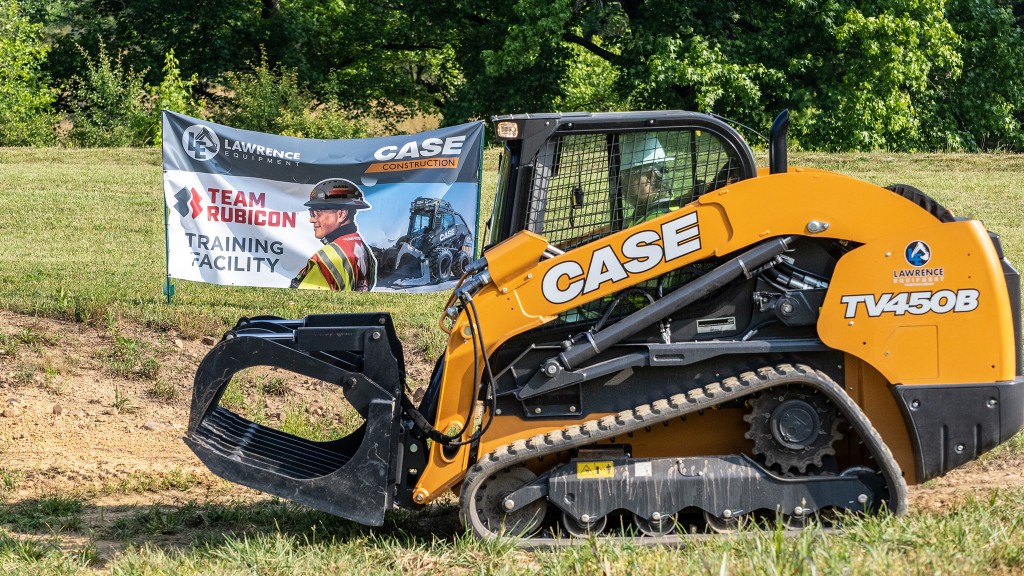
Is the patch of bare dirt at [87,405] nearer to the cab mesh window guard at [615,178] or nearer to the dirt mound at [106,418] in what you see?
the dirt mound at [106,418]

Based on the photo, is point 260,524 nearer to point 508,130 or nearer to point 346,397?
point 346,397

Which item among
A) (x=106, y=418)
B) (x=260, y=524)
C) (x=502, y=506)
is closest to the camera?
(x=502, y=506)

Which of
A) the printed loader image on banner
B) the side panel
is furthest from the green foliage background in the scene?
the side panel

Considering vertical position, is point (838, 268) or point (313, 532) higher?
point (838, 268)

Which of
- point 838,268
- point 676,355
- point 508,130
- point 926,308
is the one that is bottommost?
point 676,355

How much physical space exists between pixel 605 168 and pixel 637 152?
18 centimetres

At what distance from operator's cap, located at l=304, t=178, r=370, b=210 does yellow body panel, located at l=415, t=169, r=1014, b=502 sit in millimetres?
4764

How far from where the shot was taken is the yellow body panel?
5398 millimetres

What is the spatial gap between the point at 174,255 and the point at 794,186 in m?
6.42

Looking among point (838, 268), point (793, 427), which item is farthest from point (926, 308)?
point (793, 427)

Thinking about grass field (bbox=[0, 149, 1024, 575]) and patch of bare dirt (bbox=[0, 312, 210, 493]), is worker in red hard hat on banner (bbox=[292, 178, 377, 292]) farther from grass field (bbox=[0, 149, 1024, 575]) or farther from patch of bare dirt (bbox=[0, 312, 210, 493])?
patch of bare dirt (bbox=[0, 312, 210, 493])

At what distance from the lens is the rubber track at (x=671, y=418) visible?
539 cm

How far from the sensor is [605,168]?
5.75 meters

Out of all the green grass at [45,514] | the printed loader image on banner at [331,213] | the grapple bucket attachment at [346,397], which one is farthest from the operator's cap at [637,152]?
the printed loader image on banner at [331,213]
